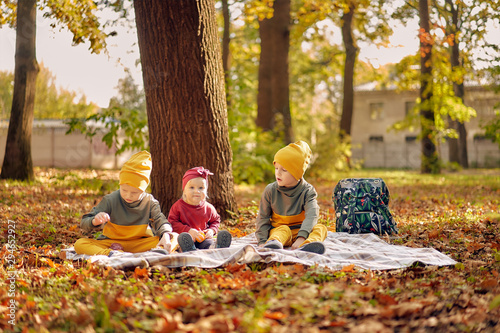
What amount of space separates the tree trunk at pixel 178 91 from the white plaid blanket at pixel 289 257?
189 centimetres

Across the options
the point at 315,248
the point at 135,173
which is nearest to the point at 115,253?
the point at 135,173

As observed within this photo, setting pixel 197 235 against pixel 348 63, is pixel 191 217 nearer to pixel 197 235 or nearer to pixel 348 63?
pixel 197 235

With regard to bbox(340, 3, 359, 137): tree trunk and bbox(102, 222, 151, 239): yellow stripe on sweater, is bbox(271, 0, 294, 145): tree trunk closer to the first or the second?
bbox(340, 3, 359, 137): tree trunk

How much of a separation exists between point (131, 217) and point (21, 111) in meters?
8.56

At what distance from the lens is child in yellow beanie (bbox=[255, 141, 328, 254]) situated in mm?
5055

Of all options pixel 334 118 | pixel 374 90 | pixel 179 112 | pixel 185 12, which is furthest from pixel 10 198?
pixel 334 118

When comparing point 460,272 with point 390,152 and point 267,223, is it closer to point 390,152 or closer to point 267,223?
point 267,223

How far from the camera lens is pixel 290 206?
17.4 ft

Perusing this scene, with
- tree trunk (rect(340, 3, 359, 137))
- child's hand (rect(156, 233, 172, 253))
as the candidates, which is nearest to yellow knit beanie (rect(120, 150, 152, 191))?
child's hand (rect(156, 233, 172, 253))

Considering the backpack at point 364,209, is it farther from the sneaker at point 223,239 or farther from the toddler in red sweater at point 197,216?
the sneaker at point 223,239

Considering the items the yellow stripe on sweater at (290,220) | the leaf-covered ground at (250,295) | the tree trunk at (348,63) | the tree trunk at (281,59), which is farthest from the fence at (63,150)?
the yellow stripe on sweater at (290,220)

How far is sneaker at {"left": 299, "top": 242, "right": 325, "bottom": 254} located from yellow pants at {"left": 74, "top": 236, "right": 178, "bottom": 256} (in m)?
1.30

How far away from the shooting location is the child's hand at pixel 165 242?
15.3ft

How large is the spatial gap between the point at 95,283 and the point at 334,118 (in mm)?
43430
